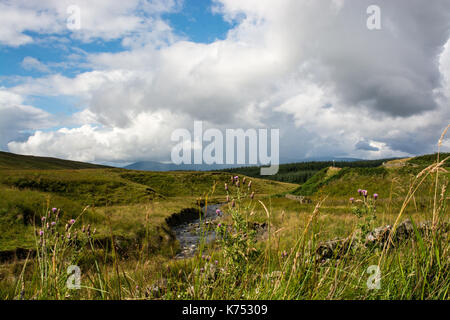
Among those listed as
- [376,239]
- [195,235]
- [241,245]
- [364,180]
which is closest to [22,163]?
[195,235]

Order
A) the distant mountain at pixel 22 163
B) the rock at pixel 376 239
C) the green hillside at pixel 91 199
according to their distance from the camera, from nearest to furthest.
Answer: the rock at pixel 376 239 < the green hillside at pixel 91 199 < the distant mountain at pixel 22 163

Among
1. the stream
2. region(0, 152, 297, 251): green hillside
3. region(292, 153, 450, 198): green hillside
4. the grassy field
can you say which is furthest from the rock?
region(292, 153, 450, 198): green hillside

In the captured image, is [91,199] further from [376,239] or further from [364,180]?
[376,239]

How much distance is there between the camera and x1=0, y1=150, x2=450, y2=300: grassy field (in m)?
2.34

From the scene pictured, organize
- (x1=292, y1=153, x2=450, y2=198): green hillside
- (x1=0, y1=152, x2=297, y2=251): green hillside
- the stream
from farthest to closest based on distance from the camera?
(x1=292, y1=153, x2=450, y2=198): green hillside < (x1=0, y1=152, x2=297, y2=251): green hillside < the stream

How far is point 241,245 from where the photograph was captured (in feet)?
8.73

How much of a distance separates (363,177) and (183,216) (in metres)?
22.1

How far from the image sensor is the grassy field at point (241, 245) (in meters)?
2.34

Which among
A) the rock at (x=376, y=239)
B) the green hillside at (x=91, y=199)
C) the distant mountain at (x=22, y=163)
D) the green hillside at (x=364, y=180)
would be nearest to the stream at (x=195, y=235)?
the green hillside at (x=91, y=199)

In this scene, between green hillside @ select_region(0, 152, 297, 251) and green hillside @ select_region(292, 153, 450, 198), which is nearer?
green hillside @ select_region(0, 152, 297, 251)

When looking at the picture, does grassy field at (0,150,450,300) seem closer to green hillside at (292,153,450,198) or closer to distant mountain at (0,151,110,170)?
green hillside at (292,153,450,198)

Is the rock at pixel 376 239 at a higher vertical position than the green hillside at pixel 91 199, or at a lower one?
higher

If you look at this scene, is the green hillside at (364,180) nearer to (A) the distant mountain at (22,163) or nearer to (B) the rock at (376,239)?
(B) the rock at (376,239)
